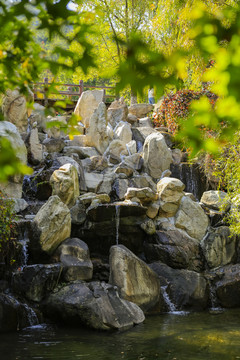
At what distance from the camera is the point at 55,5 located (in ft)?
7.51

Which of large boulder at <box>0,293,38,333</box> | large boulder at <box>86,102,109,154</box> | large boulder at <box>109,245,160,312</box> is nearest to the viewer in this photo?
large boulder at <box>0,293,38,333</box>

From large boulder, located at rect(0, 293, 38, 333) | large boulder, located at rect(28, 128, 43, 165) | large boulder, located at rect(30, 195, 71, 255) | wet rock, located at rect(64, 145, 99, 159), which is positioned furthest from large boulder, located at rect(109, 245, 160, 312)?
wet rock, located at rect(64, 145, 99, 159)

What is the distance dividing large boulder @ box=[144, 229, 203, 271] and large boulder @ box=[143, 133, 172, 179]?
13.9 ft

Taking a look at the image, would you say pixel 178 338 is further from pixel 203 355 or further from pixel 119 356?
pixel 119 356

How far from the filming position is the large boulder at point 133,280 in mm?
9469

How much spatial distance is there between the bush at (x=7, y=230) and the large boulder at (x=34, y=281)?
1.29ft

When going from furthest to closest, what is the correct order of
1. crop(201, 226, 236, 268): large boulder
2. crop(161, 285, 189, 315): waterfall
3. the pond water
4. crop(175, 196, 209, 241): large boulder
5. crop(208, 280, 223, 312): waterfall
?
crop(175, 196, 209, 241): large boulder < crop(201, 226, 236, 268): large boulder < crop(208, 280, 223, 312): waterfall < crop(161, 285, 189, 315): waterfall < the pond water

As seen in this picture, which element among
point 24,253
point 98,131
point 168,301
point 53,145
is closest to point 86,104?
point 98,131

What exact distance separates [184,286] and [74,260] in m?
2.83

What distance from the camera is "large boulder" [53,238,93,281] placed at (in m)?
9.49

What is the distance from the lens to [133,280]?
9.57 metres

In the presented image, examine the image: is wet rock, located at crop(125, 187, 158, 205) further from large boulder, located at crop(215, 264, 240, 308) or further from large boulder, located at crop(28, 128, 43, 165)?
large boulder, located at crop(28, 128, 43, 165)

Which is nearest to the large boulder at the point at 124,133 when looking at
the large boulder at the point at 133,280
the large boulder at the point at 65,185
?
the large boulder at the point at 65,185

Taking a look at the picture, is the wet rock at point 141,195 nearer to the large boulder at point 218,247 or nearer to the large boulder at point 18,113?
the large boulder at point 218,247
